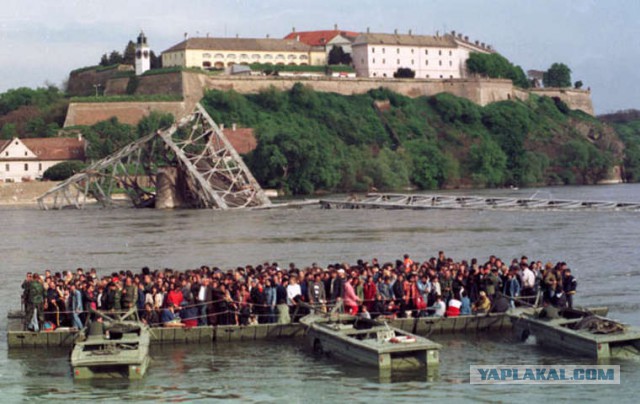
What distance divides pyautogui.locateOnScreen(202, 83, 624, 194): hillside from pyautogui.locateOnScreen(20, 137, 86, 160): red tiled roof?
55.2 feet

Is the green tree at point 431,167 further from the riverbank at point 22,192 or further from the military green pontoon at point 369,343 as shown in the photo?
the military green pontoon at point 369,343

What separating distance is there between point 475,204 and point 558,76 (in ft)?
363

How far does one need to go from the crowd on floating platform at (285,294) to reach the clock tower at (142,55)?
4227 inches

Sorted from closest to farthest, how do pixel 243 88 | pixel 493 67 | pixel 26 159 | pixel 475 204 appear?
1. pixel 475 204
2. pixel 26 159
3. pixel 243 88
4. pixel 493 67

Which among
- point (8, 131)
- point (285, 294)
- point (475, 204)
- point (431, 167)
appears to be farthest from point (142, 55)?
point (285, 294)

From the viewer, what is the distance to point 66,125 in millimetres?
122062

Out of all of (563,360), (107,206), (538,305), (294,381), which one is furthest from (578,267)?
(107,206)

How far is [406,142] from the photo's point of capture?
129m

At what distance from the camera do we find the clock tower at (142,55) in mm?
134875

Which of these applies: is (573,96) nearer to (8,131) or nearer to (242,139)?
Result: (242,139)

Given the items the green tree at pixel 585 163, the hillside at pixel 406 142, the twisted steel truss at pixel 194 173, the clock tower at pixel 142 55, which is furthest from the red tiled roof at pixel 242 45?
the twisted steel truss at pixel 194 173

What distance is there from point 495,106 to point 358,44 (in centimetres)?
1992

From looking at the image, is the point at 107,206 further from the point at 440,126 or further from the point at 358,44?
the point at 358,44

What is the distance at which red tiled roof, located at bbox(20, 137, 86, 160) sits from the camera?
110125 mm
